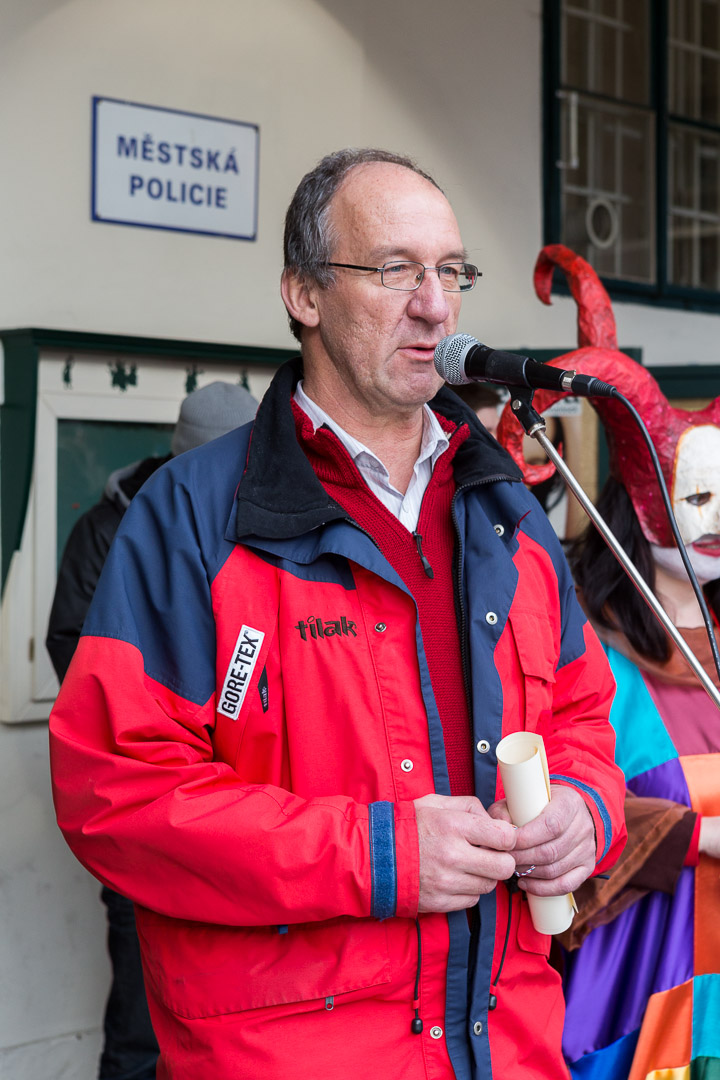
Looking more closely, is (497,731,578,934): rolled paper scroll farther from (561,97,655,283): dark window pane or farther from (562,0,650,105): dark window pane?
(562,0,650,105): dark window pane

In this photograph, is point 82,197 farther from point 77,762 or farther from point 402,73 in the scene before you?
point 77,762

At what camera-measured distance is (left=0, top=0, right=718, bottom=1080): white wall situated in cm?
304

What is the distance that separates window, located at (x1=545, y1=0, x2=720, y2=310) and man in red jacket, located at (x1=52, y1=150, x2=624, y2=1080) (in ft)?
9.23

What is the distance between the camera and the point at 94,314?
124 inches

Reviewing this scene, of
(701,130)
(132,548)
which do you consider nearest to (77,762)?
(132,548)

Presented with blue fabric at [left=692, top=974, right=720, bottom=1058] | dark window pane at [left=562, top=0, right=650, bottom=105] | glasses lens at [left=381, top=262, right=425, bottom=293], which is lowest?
blue fabric at [left=692, top=974, right=720, bottom=1058]

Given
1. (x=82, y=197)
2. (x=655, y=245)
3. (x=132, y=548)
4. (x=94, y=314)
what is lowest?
(x=132, y=548)

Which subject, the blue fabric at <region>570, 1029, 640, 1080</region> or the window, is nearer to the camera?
the blue fabric at <region>570, 1029, 640, 1080</region>

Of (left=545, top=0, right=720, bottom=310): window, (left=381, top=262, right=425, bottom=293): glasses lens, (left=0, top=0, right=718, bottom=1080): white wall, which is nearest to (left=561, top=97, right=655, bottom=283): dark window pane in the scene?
(left=545, top=0, right=720, bottom=310): window

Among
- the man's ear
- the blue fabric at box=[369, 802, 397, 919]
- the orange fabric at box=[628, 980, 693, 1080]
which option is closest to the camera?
the blue fabric at box=[369, 802, 397, 919]

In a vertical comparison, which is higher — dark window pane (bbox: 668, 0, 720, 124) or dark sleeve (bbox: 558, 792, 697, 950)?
dark window pane (bbox: 668, 0, 720, 124)

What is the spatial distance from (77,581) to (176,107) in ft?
4.72

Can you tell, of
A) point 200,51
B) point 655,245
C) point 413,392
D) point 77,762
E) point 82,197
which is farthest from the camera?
point 655,245

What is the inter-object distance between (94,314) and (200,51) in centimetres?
86
